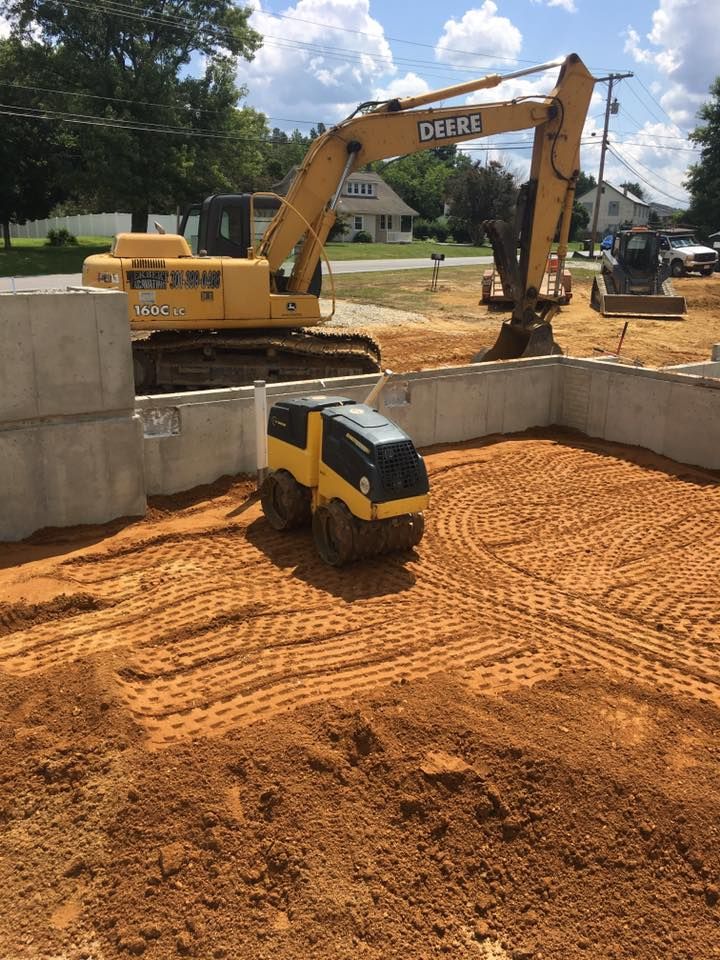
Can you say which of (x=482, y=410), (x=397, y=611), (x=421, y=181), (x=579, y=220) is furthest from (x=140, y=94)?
(x=421, y=181)

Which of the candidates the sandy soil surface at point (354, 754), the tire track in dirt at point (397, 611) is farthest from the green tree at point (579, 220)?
the sandy soil surface at point (354, 754)

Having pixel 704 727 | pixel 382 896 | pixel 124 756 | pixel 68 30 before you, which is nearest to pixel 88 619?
pixel 124 756

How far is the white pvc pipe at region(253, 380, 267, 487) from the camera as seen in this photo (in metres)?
7.49

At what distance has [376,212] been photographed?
211 feet

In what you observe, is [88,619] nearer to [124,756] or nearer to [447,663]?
[124,756]

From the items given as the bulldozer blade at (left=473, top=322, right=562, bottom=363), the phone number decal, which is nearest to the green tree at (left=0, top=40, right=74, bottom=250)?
the phone number decal

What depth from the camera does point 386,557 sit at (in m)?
6.39

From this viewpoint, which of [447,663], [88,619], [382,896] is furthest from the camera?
[88,619]

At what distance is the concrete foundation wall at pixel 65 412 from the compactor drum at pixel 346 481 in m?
1.41

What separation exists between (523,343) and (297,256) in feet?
13.1

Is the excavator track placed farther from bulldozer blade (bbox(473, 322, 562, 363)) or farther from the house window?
the house window

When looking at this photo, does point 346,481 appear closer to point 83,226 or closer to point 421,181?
point 83,226

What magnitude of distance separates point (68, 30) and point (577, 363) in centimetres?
3169

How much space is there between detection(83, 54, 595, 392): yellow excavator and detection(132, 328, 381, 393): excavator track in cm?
2
